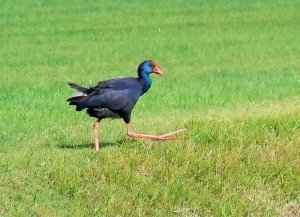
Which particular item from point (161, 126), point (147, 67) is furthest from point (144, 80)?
point (161, 126)

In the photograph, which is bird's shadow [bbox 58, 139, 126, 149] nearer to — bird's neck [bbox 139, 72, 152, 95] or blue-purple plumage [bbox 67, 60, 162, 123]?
blue-purple plumage [bbox 67, 60, 162, 123]

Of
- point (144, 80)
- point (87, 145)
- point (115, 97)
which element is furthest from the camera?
point (87, 145)

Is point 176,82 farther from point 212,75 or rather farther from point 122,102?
point 122,102

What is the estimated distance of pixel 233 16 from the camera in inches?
949

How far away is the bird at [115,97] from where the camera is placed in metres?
9.23

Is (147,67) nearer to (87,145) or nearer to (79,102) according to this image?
(79,102)

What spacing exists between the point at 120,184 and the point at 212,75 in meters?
7.17

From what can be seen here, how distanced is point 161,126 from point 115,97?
61.3 inches

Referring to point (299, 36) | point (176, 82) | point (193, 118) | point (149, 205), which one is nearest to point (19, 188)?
point (149, 205)

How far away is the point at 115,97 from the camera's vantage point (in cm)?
921

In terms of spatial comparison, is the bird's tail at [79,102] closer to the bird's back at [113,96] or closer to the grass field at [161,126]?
the bird's back at [113,96]

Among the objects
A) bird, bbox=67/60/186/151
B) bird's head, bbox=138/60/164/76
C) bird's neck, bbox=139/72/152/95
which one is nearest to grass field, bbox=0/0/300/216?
bird, bbox=67/60/186/151

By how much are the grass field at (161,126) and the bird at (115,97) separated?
380 mm

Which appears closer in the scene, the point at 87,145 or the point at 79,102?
the point at 79,102
